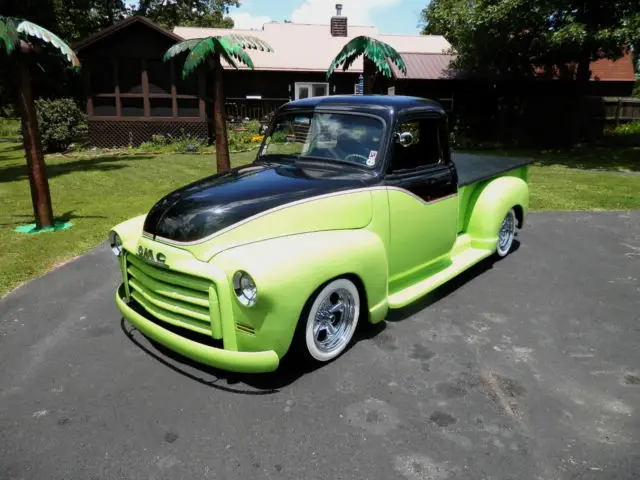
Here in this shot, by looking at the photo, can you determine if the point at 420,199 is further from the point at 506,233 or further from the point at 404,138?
the point at 506,233

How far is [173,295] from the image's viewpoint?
3.54 m

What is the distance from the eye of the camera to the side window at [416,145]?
14.4 feet

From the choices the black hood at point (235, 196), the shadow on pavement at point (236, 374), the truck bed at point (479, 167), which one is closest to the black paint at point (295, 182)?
the black hood at point (235, 196)

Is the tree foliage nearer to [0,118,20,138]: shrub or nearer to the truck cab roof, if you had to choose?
the truck cab roof

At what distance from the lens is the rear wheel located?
11.8 ft

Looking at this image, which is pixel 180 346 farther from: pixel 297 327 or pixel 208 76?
pixel 208 76

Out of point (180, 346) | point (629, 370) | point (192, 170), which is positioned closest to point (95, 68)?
point (192, 170)

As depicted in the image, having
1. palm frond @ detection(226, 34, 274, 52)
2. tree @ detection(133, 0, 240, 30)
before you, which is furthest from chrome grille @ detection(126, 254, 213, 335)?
tree @ detection(133, 0, 240, 30)

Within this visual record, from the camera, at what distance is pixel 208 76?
2136 centimetres

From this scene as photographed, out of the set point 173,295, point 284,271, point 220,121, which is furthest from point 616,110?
point 173,295

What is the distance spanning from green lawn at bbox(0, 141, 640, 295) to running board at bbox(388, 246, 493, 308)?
4.40 meters

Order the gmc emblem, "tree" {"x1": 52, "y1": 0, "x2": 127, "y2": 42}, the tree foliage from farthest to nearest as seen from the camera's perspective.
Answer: "tree" {"x1": 52, "y1": 0, "x2": 127, "y2": 42}
the tree foliage
the gmc emblem

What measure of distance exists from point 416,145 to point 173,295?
281cm

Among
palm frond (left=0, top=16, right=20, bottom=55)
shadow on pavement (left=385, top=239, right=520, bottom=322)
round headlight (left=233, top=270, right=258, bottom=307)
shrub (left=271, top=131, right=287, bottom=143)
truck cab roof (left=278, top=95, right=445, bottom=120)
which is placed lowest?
shadow on pavement (left=385, top=239, right=520, bottom=322)
